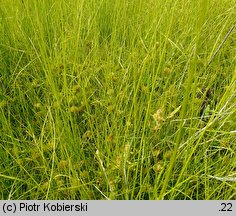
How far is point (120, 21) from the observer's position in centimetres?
142

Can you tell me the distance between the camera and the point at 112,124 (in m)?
0.92

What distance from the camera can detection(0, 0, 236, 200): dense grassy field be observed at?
804 millimetres

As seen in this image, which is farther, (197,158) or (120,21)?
(120,21)

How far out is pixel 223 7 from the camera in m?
1.67

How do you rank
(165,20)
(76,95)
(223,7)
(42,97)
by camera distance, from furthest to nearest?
1. (223,7)
2. (165,20)
3. (42,97)
4. (76,95)

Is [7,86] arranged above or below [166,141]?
above

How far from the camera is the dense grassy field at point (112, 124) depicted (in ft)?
2.64
